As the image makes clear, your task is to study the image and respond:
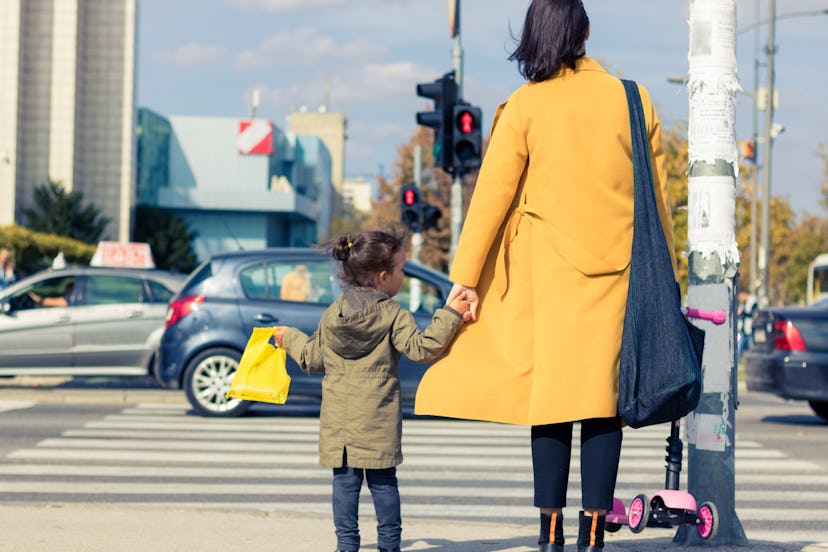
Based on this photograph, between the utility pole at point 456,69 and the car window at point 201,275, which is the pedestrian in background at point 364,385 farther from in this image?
the utility pole at point 456,69

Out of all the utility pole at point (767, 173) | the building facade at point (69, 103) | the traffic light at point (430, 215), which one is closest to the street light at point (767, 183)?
the utility pole at point (767, 173)

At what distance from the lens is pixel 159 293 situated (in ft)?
51.3

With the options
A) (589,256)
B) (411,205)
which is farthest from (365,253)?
(411,205)

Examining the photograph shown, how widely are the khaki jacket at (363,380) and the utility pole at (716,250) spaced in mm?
1371

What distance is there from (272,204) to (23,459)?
244 ft

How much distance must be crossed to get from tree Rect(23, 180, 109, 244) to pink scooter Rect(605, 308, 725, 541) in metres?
54.1

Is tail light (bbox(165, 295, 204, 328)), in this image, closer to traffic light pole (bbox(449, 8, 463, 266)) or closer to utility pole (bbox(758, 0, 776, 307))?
traffic light pole (bbox(449, 8, 463, 266))

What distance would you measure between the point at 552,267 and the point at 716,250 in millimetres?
1370

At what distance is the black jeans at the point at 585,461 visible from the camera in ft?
14.8

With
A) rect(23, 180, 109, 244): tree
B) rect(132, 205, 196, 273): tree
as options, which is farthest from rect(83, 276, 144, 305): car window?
rect(132, 205, 196, 273): tree

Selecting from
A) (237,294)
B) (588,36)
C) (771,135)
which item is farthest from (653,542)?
(771,135)

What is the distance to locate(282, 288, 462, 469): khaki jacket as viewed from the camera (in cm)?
493

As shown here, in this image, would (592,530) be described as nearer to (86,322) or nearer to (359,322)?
(359,322)

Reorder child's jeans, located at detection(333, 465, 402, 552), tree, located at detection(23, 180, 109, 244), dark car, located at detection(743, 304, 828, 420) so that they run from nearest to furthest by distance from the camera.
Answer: child's jeans, located at detection(333, 465, 402, 552), dark car, located at detection(743, 304, 828, 420), tree, located at detection(23, 180, 109, 244)
